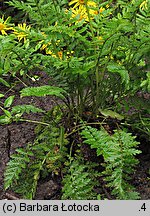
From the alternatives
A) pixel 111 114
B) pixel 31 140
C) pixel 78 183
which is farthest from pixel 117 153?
pixel 31 140

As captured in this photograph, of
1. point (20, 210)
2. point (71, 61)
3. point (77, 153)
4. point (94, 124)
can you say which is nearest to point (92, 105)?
point (94, 124)

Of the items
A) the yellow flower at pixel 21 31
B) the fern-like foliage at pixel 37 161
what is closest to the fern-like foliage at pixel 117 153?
the fern-like foliage at pixel 37 161

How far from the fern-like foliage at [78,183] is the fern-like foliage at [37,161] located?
0.11 metres

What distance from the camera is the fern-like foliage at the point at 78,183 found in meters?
2.19

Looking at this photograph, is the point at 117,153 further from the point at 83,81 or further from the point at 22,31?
the point at 22,31

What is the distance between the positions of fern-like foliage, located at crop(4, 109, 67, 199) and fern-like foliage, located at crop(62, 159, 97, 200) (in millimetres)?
109

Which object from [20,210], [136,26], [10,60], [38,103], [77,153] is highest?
[136,26]

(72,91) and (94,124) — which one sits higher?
(72,91)

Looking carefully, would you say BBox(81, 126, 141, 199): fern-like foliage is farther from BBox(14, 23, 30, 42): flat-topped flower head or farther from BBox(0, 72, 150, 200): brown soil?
BBox(14, 23, 30, 42): flat-topped flower head

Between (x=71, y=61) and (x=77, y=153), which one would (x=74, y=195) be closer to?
(x=77, y=153)

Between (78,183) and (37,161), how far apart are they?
0.33 meters

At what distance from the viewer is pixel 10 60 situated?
242cm

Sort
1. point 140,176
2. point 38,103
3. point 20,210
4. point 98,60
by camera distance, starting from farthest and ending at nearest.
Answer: point 38,103 → point 140,176 → point 98,60 → point 20,210

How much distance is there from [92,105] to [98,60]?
1.27ft
